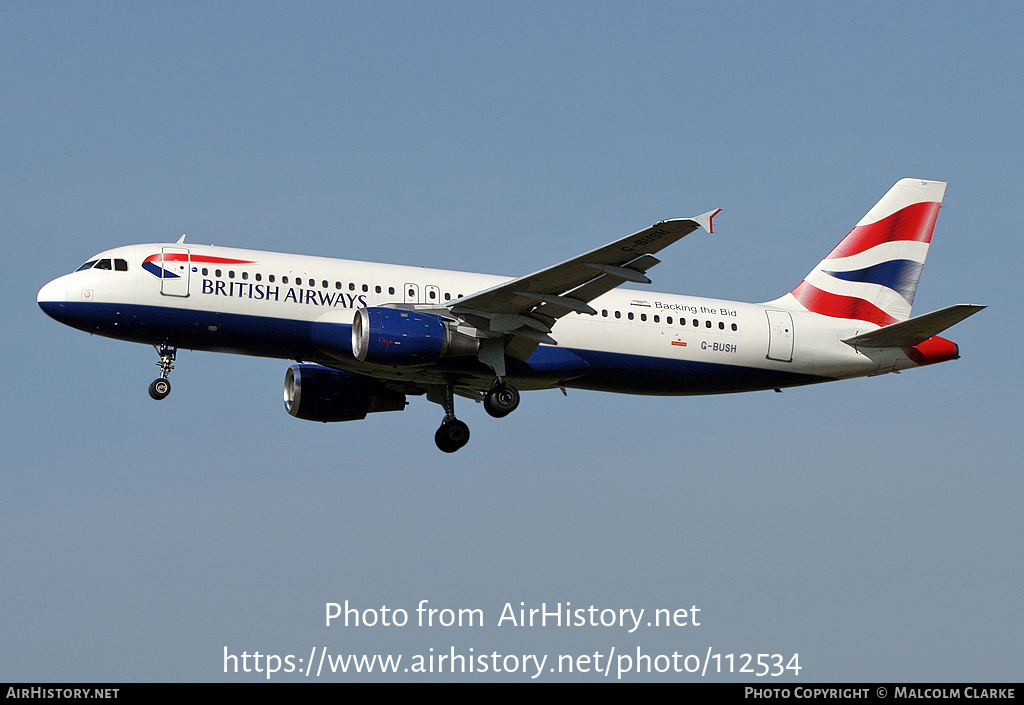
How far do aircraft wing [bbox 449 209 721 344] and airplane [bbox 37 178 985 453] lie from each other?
0.15 ft

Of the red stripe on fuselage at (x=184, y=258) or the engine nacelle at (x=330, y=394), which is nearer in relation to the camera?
the red stripe on fuselage at (x=184, y=258)

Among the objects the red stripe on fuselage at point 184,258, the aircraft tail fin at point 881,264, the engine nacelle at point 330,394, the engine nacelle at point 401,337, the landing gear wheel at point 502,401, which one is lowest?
the landing gear wheel at point 502,401

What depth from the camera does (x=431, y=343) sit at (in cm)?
3362

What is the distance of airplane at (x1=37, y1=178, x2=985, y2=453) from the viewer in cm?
3350

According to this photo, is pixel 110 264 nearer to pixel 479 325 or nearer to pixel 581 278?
pixel 479 325

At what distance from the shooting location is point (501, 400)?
3531cm

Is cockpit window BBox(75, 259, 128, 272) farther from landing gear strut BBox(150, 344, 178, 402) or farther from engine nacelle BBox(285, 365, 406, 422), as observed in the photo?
engine nacelle BBox(285, 365, 406, 422)

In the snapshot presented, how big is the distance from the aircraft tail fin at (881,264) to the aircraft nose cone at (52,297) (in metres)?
19.7

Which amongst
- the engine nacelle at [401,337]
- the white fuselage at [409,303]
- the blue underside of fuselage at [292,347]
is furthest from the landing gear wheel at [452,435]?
the engine nacelle at [401,337]

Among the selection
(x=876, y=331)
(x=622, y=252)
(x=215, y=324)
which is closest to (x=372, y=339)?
(x=215, y=324)

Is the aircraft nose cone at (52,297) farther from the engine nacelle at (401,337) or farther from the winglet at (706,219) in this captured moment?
the winglet at (706,219)

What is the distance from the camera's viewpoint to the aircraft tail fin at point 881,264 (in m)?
39.9

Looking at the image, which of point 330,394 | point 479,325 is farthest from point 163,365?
point 479,325

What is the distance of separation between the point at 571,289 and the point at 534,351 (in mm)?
2601
